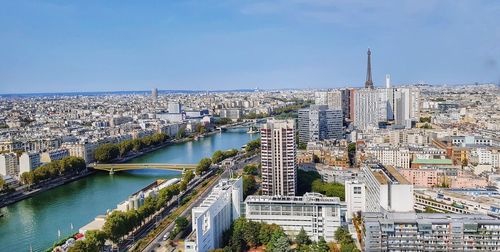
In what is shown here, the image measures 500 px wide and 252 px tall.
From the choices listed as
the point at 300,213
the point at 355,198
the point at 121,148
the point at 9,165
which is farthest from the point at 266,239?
the point at 121,148

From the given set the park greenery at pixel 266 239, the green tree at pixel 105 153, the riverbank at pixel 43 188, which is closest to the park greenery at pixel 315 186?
the park greenery at pixel 266 239

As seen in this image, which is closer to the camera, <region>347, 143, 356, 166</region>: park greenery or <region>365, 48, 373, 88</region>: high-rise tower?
<region>347, 143, 356, 166</region>: park greenery

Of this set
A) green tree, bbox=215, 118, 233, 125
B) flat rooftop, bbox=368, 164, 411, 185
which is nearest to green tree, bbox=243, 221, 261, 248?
flat rooftop, bbox=368, 164, 411, 185

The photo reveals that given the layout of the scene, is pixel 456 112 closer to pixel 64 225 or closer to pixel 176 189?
pixel 176 189

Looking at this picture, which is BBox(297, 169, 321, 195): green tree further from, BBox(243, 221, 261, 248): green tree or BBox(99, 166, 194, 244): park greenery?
BBox(243, 221, 261, 248): green tree

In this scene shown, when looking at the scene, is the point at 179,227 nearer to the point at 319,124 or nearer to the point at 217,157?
the point at 217,157

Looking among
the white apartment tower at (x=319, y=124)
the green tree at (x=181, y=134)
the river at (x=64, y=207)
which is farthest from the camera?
the green tree at (x=181, y=134)

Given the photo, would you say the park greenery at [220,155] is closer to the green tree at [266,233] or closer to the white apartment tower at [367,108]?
the green tree at [266,233]
